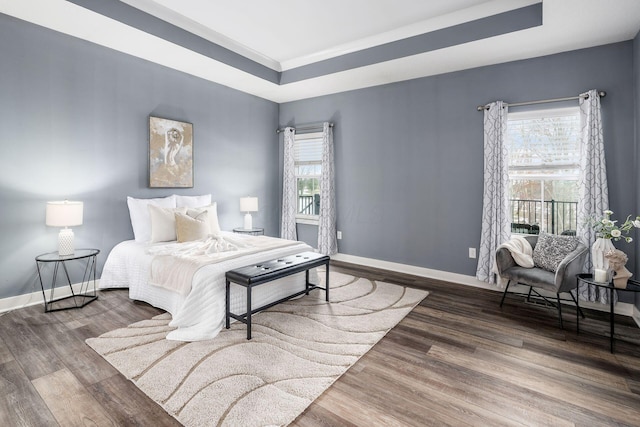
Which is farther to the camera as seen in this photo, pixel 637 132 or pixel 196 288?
pixel 637 132

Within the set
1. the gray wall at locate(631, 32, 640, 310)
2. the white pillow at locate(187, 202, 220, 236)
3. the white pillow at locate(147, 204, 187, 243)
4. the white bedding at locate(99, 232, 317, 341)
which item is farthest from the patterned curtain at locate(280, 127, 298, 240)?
the gray wall at locate(631, 32, 640, 310)

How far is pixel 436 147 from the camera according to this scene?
14.3 feet

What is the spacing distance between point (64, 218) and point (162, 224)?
894 millimetres

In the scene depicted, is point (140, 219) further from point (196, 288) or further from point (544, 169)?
point (544, 169)

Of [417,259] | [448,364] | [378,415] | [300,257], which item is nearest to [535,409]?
[448,364]

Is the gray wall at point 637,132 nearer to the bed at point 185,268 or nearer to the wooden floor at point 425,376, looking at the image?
the wooden floor at point 425,376

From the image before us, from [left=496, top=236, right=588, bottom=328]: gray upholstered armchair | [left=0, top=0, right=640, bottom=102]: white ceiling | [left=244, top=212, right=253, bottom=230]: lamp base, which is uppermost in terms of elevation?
[left=0, top=0, right=640, bottom=102]: white ceiling

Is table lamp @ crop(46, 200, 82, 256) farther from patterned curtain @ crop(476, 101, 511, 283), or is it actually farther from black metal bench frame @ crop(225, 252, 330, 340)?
patterned curtain @ crop(476, 101, 511, 283)

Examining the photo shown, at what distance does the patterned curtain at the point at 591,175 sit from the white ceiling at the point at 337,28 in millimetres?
709

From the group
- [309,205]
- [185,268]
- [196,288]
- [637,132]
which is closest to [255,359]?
[196,288]

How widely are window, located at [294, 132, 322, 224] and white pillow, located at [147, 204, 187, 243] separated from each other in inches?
96.5

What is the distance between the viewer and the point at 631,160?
3.21 m

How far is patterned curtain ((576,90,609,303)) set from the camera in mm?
3232

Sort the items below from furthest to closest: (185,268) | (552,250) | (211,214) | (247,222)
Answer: (247,222) < (211,214) < (552,250) < (185,268)
